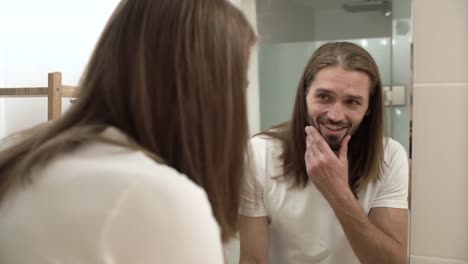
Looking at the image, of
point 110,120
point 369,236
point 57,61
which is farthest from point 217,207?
point 57,61

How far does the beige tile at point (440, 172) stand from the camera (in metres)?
0.80

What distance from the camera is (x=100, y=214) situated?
0.38m

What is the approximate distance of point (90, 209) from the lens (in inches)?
14.9

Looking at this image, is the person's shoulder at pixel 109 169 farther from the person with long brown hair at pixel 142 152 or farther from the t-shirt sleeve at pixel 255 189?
the t-shirt sleeve at pixel 255 189

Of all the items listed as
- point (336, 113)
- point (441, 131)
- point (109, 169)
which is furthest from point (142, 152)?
point (441, 131)

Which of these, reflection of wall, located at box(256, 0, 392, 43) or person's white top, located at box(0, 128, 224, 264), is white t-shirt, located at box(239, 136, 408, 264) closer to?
reflection of wall, located at box(256, 0, 392, 43)

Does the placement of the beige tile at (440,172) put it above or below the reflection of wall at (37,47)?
below

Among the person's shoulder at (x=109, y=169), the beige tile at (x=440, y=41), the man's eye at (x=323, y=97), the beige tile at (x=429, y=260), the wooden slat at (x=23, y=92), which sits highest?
the beige tile at (x=440, y=41)

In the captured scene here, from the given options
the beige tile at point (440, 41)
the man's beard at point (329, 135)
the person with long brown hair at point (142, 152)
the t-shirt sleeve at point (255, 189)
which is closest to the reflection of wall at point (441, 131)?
the beige tile at point (440, 41)

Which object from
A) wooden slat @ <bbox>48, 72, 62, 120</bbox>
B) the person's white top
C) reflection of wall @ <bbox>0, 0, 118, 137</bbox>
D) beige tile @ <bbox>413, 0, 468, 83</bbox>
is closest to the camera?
the person's white top

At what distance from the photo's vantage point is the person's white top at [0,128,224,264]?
0.38 meters

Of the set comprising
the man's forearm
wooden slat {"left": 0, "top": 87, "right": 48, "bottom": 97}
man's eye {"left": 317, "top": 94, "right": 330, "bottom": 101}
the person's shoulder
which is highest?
wooden slat {"left": 0, "top": 87, "right": 48, "bottom": 97}

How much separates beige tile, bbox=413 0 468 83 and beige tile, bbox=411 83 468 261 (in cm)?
2

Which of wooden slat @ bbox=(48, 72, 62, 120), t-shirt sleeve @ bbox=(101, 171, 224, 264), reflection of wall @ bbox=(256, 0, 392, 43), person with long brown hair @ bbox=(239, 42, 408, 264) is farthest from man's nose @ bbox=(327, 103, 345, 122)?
wooden slat @ bbox=(48, 72, 62, 120)
